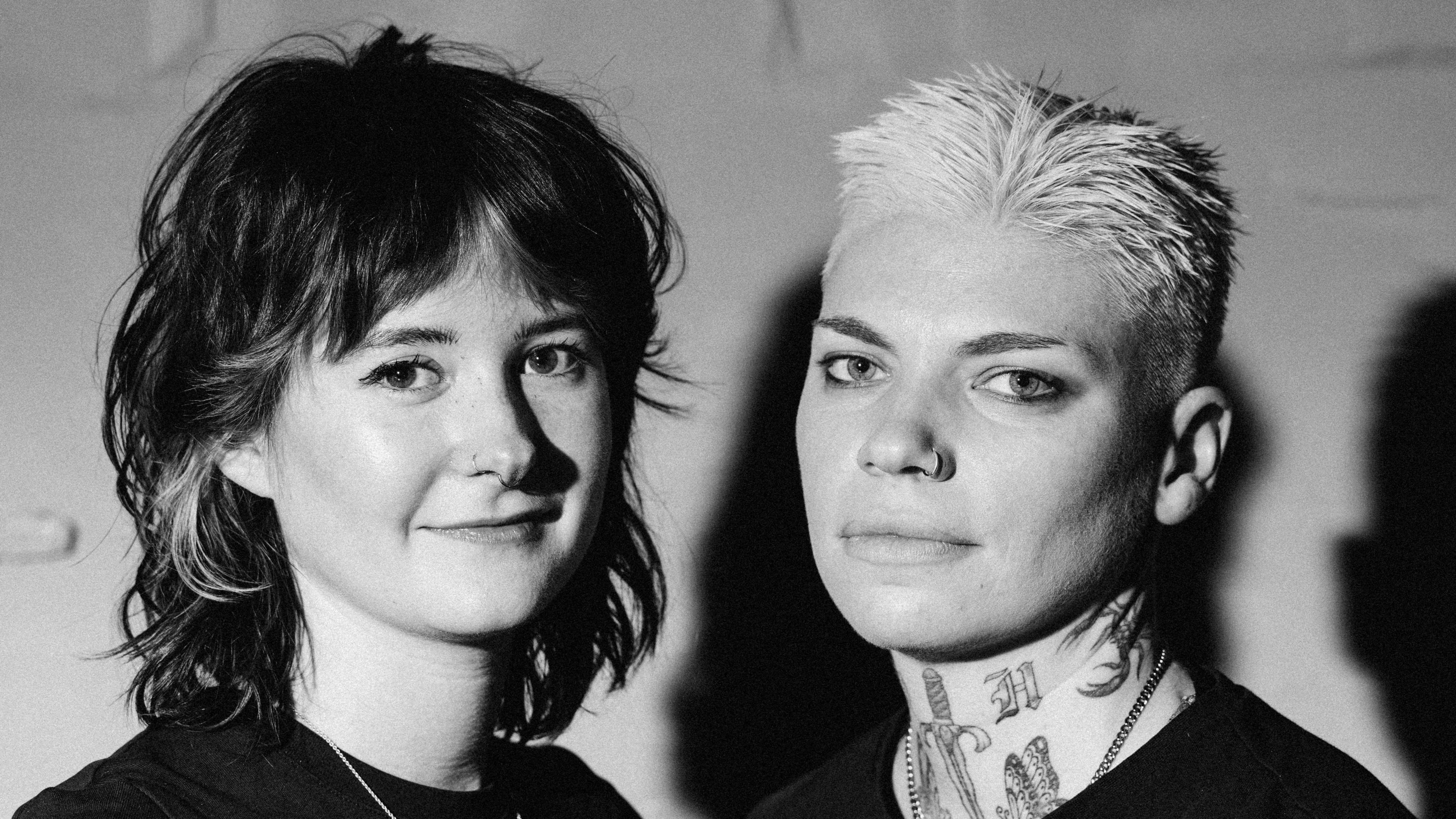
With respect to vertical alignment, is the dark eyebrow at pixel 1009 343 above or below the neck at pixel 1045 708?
above

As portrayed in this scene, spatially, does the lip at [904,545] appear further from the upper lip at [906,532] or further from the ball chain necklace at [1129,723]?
the ball chain necklace at [1129,723]

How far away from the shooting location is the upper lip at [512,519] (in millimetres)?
1757

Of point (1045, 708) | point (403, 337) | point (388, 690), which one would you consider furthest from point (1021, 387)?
point (388, 690)

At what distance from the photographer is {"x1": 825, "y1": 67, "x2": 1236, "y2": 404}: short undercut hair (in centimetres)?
176

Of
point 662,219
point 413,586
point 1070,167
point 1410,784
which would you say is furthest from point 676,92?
point 1410,784

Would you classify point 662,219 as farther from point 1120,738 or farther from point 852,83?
point 1120,738

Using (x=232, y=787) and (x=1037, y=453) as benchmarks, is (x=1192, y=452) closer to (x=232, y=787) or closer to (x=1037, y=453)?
(x=1037, y=453)

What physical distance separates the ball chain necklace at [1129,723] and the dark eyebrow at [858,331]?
535mm

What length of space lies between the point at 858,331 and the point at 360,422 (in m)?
0.62

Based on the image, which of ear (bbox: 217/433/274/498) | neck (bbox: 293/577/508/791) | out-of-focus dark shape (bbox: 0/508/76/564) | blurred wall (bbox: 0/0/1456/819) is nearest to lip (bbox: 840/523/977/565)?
neck (bbox: 293/577/508/791)

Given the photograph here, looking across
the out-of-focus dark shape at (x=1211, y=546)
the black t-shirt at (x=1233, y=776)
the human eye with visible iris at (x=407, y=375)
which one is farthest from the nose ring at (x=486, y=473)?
the out-of-focus dark shape at (x=1211, y=546)

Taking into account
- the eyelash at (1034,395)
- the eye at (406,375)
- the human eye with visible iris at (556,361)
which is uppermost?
the eye at (406,375)

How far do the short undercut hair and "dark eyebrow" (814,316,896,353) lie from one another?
15 cm

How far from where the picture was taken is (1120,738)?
1786 mm
